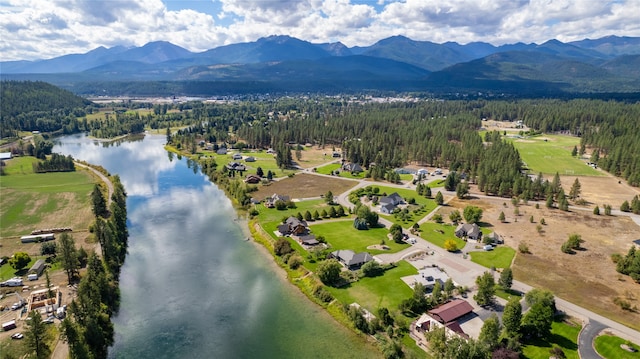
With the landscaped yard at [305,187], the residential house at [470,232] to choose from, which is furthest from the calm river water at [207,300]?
the residential house at [470,232]

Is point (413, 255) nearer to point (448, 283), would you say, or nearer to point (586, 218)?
point (448, 283)

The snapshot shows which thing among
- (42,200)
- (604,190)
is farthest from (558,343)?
(42,200)

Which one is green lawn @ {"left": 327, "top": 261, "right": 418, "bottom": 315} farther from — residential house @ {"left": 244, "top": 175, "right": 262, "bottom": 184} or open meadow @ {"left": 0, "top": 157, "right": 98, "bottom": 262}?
residential house @ {"left": 244, "top": 175, "right": 262, "bottom": 184}

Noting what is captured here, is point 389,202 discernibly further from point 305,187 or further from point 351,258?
point 351,258

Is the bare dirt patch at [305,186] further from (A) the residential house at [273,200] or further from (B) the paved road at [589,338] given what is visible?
(B) the paved road at [589,338]

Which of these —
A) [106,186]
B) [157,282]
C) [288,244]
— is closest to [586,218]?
[288,244]
